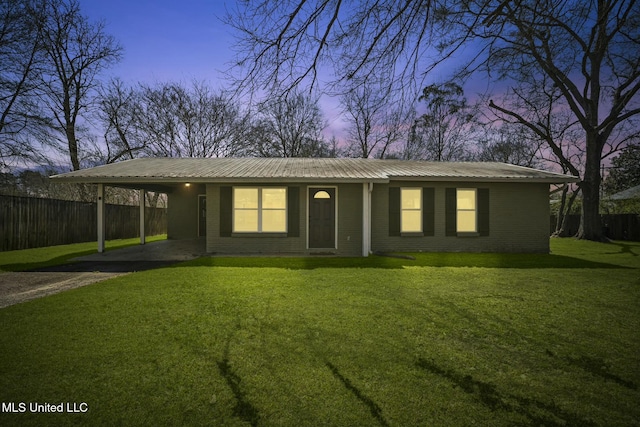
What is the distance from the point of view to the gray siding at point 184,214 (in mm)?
14047

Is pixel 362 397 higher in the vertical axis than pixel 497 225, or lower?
lower

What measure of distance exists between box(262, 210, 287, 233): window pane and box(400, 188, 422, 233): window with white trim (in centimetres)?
428

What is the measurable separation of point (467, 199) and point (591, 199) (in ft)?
33.0

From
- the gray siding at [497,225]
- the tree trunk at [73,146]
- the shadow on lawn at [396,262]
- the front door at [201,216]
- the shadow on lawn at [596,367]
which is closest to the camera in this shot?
the shadow on lawn at [596,367]

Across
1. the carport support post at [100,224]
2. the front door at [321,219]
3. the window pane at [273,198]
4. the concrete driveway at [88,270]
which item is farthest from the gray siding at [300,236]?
the carport support post at [100,224]

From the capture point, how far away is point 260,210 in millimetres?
10336

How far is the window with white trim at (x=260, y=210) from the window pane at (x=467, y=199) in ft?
21.0

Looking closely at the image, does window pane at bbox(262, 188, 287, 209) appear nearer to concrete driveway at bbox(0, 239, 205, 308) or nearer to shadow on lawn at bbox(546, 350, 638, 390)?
concrete driveway at bbox(0, 239, 205, 308)

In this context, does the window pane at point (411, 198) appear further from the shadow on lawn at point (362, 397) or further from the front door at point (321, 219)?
the shadow on lawn at point (362, 397)

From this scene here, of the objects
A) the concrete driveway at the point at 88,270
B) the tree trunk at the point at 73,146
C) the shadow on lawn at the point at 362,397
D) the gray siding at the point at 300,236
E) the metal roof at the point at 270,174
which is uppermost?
the tree trunk at the point at 73,146

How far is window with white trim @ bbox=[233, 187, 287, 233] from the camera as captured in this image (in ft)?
33.9

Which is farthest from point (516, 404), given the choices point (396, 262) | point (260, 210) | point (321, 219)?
point (260, 210)

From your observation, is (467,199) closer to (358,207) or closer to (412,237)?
(412,237)

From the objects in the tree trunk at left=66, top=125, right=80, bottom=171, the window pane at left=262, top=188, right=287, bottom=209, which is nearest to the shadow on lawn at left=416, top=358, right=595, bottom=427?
the window pane at left=262, top=188, right=287, bottom=209
